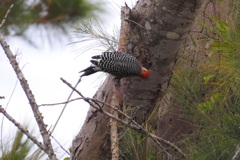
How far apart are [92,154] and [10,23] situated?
0.53m

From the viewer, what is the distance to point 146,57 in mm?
1669

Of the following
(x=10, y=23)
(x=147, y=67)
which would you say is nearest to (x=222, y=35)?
(x=147, y=67)

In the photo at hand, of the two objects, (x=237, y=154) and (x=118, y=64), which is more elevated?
(x=118, y=64)

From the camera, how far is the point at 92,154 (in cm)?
175

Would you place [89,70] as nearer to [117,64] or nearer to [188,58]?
[117,64]

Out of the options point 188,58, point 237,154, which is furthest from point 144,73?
point 237,154

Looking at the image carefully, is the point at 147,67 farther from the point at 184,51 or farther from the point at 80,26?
the point at 80,26

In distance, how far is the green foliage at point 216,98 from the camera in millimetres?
1384

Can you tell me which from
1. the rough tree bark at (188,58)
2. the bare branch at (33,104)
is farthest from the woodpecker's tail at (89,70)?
the bare branch at (33,104)

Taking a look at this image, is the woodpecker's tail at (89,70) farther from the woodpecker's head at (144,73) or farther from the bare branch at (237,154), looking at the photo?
the bare branch at (237,154)

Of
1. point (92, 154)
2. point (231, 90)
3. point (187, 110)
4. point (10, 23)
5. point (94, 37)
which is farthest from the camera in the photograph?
point (10, 23)

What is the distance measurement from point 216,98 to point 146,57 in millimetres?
249

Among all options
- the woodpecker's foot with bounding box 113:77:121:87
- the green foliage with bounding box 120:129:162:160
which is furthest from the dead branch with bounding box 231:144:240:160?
the woodpecker's foot with bounding box 113:77:121:87

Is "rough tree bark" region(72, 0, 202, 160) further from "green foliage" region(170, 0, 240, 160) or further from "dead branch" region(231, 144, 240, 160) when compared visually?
"dead branch" region(231, 144, 240, 160)
